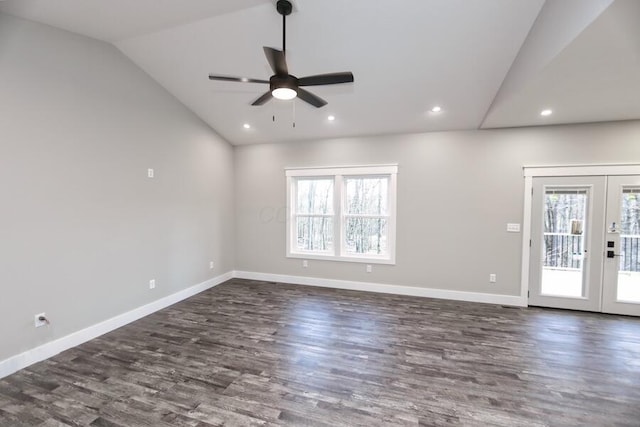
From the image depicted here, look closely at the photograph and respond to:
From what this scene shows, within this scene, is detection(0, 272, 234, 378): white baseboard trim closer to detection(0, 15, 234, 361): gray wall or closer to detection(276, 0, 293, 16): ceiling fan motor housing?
detection(0, 15, 234, 361): gray wall

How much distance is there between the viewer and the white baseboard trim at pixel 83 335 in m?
2.62

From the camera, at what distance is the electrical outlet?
2.78 metres

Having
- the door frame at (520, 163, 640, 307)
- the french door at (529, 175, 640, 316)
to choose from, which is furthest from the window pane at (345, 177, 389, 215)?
the french door at (529, 175, 640, 316)

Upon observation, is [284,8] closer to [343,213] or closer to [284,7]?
[284,7]

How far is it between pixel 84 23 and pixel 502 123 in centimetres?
514

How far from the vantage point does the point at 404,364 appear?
2754mm

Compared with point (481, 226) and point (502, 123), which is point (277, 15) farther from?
point (481, 226)

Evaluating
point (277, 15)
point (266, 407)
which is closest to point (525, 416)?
point (266, 407)

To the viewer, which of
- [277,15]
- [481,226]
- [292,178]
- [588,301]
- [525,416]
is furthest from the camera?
[292,178]

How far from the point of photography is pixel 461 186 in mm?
4570

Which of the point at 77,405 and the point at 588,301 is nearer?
the point at 77,405

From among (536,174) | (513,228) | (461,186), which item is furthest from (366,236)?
(536,174)

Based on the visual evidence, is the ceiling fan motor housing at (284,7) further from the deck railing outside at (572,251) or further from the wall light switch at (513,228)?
the deck railing outside at (572,251)

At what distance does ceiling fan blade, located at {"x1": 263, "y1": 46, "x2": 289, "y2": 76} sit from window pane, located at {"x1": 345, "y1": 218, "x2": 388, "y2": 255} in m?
3.33
